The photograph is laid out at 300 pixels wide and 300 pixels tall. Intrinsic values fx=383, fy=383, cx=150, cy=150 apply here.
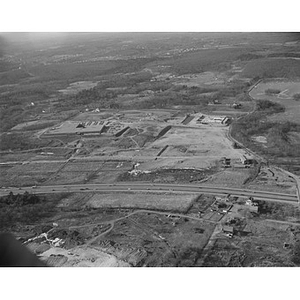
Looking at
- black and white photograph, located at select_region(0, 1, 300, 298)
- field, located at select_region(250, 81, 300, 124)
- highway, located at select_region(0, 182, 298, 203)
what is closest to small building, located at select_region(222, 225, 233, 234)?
black and white photograph, located at select_region(0, 1, 300, 298)

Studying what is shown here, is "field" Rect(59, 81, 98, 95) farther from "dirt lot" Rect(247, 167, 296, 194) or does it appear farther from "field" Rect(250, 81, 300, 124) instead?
"dirt lot" Rect(247, 167, 296, 194)

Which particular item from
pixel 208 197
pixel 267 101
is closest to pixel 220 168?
pixel 208 197

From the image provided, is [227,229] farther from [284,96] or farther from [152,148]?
[284,96]

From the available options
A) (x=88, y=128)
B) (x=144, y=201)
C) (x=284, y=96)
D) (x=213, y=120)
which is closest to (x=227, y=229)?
(x=144, y=201)

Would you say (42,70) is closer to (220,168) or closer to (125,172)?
(125,172)

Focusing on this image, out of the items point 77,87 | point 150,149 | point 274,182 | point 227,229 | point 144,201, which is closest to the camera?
point 227,229
